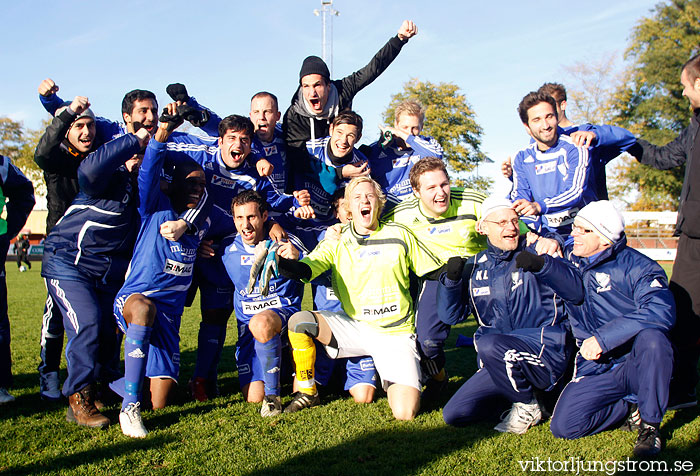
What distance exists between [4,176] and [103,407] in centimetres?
225

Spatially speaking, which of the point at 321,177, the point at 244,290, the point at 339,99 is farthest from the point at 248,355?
the point at 339,99

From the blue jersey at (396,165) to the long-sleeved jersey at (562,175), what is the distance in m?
1.09

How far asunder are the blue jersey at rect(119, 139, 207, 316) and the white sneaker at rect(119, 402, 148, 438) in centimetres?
96

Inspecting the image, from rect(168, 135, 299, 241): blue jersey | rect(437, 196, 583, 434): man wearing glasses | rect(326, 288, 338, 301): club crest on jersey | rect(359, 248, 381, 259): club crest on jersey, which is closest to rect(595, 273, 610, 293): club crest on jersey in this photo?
rect(437, 196, 583, 434): man wearing glasses

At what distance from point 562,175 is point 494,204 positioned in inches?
39.8

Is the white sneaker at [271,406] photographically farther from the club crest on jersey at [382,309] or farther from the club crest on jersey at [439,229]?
the club crest on jersey at [439,229]

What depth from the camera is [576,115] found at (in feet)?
117

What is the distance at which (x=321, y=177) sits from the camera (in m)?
5.60

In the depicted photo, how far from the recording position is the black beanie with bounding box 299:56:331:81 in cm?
565

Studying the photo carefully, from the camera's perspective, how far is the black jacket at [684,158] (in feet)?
14.2

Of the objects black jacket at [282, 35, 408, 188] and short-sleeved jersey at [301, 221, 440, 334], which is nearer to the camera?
short-sleeved jersey at [301, 221, 440, 334]

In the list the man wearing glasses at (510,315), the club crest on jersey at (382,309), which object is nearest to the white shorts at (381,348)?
the club crest on jersey at (382,309)

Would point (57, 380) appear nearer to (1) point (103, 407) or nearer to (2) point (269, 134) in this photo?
(1) point (103, 407)

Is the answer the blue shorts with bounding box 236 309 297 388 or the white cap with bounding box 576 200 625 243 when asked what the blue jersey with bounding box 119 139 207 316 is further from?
Result: the white cap with bounding box 576 200 625 243
